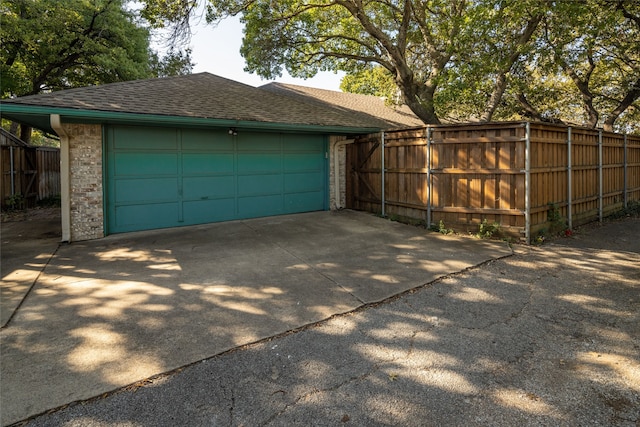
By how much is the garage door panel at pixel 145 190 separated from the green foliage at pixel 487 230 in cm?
680

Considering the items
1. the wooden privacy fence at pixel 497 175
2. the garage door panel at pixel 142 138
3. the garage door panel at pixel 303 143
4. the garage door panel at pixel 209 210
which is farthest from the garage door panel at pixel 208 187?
the wooden privacy fence at pixel 497 175

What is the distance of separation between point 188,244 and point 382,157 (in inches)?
210

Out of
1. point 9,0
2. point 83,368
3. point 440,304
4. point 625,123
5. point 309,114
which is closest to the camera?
point 83,368

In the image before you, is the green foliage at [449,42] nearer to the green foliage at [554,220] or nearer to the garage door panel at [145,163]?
the garage door panel at [145,163]

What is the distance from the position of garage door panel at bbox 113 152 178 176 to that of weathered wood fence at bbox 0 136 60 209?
7.02 meters

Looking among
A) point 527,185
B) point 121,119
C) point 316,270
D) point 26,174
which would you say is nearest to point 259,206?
point 121,119

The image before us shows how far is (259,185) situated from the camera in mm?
9469

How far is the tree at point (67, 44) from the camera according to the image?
14.0 metres

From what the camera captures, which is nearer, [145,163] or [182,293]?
[182,293]

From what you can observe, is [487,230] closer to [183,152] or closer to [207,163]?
[207,163]

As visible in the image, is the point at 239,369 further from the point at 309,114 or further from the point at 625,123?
the point at 625,123

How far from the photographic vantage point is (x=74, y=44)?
1566cm

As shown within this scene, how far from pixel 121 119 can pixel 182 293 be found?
4348mm

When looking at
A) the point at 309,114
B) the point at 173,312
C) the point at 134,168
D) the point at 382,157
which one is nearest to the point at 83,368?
the point at 173,312
